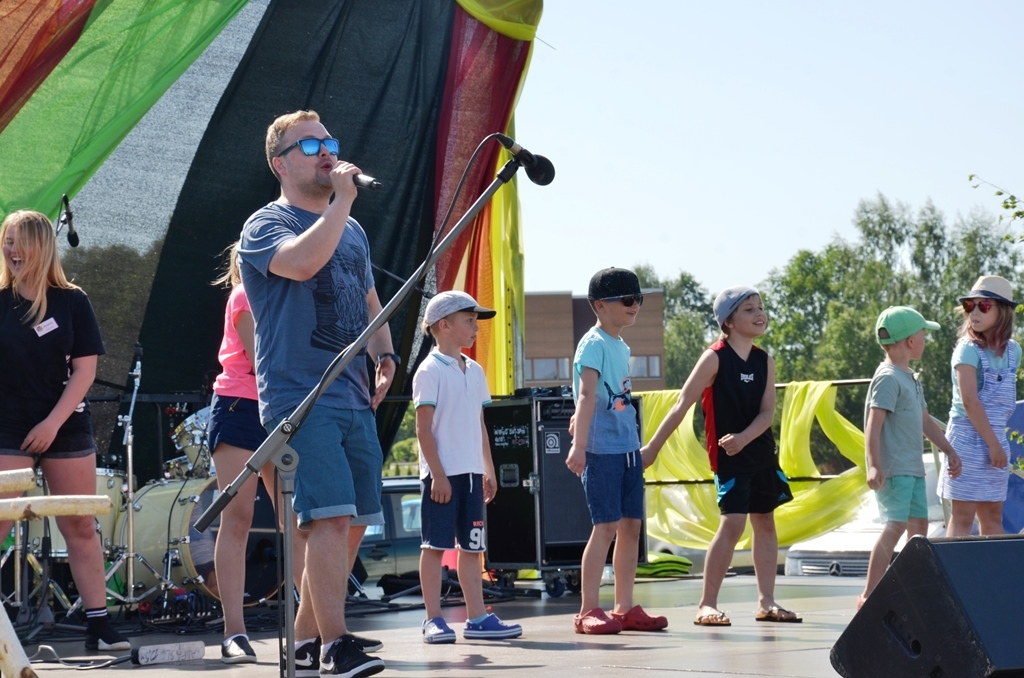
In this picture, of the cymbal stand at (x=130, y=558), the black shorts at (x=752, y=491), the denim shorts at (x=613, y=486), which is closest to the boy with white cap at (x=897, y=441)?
the black shorts at (x=752, y=491)

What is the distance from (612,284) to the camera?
6492mm

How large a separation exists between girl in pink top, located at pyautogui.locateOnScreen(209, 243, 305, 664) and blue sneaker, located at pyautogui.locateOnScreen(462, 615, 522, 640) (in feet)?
3.63

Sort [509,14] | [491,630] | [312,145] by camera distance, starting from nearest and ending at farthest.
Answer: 1. [312,145]
2. [491,630]
3. [509,14]

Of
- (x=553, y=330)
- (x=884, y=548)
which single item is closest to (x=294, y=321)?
(x=884, y=548)

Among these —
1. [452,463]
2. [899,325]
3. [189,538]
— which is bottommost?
[189,538]

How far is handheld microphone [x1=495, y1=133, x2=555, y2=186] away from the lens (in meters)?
4.23

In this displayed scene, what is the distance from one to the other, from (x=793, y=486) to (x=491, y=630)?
6295 millimetres

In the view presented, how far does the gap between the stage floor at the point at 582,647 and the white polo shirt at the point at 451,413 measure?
0.86 m

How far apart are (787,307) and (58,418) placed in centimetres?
8405

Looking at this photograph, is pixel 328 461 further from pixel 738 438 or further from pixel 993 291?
pixel 993 291

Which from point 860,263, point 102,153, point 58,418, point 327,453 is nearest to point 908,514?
point 327,453

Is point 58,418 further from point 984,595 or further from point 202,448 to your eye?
point 984,595

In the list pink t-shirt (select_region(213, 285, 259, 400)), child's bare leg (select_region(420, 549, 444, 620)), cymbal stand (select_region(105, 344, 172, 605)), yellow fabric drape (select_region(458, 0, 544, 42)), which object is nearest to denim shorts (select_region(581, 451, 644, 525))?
child's bare leg (select_region(420, 549, 444, 620))

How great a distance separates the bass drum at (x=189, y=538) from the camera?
25.5 feet
